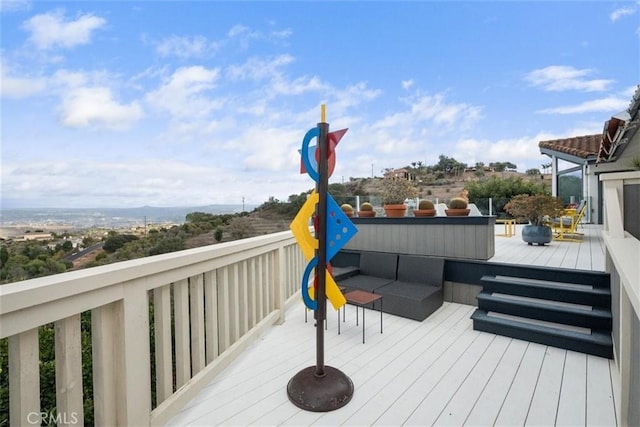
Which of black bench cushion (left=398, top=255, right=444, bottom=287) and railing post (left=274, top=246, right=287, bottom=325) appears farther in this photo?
black bench cushion (left=398, top=255, right=444, bottom=287)

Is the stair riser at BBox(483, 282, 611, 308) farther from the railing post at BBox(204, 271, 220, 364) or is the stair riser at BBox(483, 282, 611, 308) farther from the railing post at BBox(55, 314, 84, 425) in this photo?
the railing post at BBox(55, 314, 84, 425)

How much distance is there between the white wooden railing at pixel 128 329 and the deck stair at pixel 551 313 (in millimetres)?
2750

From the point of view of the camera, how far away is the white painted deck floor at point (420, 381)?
195 cm

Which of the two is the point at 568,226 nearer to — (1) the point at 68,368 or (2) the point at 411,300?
(2) the point at 411,300

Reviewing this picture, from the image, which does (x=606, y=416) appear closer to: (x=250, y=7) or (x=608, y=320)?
(x=608, y=320)

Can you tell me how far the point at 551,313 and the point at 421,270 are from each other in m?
1.56

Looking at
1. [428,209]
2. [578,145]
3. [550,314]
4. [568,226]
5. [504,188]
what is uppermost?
[578,145]

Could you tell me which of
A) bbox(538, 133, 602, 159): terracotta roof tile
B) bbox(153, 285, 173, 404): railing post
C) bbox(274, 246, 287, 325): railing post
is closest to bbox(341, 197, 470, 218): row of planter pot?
bbox(274, 246, 287, 325): railing post

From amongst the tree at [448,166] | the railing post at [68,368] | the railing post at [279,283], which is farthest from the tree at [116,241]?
the tree at [448,166]

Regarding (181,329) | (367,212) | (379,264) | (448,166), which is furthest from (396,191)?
(448,166)

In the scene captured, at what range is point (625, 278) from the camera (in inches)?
54.8

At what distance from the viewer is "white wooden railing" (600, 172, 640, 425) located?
1410 millimetres

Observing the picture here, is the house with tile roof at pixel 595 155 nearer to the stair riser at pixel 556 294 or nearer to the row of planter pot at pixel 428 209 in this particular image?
the row of planter pot at pixel 428 209

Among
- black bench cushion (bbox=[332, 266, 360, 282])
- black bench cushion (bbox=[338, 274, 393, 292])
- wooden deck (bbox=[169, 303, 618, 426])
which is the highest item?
black bench cushion (bbox=[332, 266, 360, 282])
